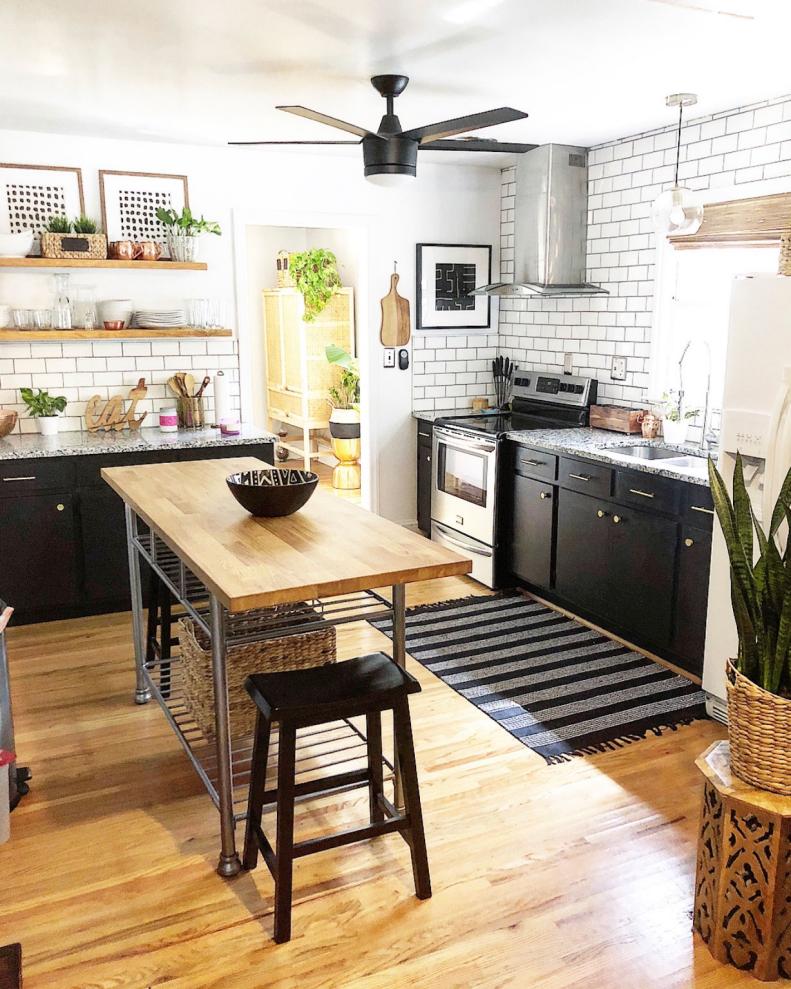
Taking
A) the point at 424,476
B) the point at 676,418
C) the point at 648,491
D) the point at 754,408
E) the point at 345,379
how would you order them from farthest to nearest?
the point at 345,379 < the point at 424,476 < the point at 676,418 < the point at 648,491 < the point at 754,408

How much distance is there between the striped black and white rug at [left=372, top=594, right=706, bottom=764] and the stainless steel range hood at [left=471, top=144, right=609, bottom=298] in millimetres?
1842

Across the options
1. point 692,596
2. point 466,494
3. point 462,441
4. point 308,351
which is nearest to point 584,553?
point 692,596

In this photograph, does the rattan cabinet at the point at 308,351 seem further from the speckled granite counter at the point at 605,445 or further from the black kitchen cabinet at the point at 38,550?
the black kitchen cabinet at the point at 38,550

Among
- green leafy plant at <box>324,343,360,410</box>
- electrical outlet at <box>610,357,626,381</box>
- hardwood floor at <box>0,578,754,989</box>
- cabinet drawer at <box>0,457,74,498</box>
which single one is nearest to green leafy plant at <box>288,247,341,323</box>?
green leafy plant at <box>324,343,360,410</box>

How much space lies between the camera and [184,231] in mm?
4773

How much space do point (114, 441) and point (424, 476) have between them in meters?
1.97

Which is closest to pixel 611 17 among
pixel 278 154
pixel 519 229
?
pixel 519 229

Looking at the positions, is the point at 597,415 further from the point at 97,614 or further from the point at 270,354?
the point at 270,354

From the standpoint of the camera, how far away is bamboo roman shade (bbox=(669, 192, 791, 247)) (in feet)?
12.3

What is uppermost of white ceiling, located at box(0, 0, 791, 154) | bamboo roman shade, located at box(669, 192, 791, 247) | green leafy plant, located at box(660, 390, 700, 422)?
white ceiling, located at box(0, 0, 791, 154)

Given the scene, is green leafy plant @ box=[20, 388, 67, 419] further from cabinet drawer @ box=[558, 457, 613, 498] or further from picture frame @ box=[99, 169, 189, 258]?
cabinet drawer @ box=[558, 457, 613, 498]

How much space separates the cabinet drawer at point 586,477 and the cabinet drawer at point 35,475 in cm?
246

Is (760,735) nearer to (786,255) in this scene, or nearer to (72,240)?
(786,255)

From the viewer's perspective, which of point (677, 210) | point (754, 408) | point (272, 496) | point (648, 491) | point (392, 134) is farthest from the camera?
point (648, 491)
